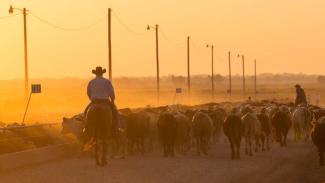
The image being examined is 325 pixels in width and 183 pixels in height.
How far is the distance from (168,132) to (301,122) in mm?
10714

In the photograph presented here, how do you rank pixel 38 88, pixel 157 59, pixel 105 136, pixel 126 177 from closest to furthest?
1. pixel 126 177
2. pixel 105 136
3. pixel 38 88
4. pixel 157 59

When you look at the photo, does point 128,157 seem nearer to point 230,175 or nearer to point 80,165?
point 80,165

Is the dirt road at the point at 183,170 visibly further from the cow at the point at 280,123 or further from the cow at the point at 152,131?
the cow at the point at 280,123

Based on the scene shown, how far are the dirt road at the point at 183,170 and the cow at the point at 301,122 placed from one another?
834 centimetres

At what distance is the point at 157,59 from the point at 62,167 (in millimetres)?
48732

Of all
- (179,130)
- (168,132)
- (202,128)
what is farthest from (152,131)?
(168,132)

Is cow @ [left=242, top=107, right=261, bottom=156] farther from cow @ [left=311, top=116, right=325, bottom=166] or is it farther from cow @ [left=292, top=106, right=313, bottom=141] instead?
cow @ [left=292, top=106, right=313, bottom=141]

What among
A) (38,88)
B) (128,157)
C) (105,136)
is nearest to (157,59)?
(38,88)

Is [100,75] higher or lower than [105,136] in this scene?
higher

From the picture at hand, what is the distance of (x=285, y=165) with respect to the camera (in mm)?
22016

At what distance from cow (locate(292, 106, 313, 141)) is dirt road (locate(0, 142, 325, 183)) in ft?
27.4

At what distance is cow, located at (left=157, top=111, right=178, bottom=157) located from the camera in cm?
2497

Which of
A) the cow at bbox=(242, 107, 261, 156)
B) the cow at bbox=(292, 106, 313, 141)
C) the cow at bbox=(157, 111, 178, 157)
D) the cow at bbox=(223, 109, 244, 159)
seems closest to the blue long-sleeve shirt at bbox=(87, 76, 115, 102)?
the cow at bbox=(157, 111, 178, 157)

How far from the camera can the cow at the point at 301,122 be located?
33562 millimetres
